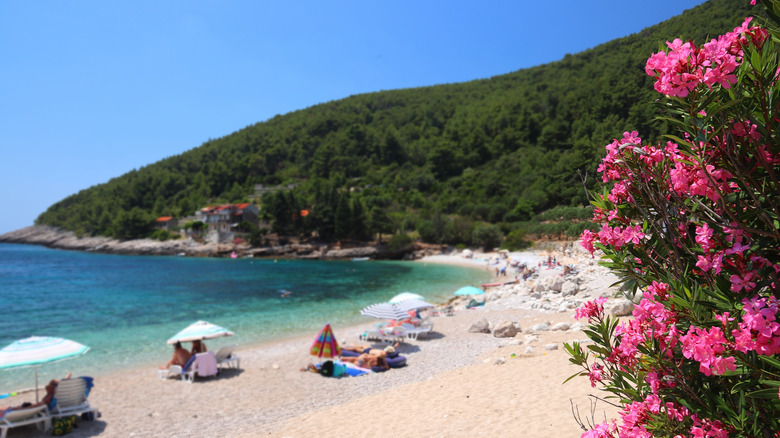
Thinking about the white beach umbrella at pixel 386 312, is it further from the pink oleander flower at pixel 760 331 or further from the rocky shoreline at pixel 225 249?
the rocky shoreline at pixel 225 249

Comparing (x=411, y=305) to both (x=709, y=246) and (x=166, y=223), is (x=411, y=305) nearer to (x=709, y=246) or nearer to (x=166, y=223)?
(x=709, y=246)

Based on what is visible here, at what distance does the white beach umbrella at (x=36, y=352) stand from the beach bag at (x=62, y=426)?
102 centimetres

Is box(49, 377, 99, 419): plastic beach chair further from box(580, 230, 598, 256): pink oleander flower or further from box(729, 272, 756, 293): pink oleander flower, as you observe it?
box(729, 272, 756, 293): pink oleander flower

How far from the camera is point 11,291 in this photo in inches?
1163

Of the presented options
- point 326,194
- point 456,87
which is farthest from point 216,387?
point 456,87

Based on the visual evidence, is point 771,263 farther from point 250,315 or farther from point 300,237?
point 300,237

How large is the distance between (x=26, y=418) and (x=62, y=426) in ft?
2.00

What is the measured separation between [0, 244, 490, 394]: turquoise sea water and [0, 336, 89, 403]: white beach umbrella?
3358 millimetres

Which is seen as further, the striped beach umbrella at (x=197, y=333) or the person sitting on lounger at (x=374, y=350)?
the striped beach umbrella at (x=197, y=333)

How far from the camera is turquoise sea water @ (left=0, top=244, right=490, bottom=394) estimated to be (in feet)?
45.6

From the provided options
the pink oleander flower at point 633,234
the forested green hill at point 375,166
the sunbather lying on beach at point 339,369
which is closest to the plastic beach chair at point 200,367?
the sunbather lying on beach at point 339,369

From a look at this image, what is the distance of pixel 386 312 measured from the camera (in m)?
13.5

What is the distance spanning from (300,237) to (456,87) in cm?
7258

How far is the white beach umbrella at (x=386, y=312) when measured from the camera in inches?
525
